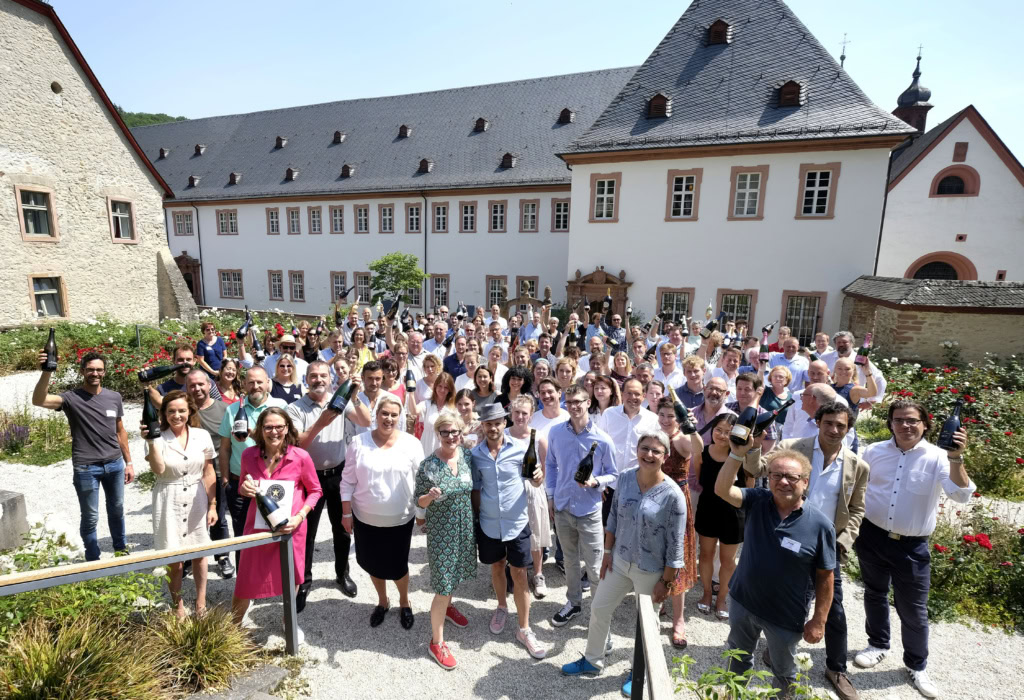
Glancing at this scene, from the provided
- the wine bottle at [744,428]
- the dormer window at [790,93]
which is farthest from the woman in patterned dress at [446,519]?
the dormer window at [790,93]

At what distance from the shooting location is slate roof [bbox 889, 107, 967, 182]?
24656 millimetres

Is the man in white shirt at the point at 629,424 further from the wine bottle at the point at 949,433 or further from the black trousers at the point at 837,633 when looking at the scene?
the wine bottle at the point at 949,433

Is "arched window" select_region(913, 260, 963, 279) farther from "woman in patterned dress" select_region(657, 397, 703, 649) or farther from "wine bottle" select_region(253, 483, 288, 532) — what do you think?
"wine bottle" select_region(253, 483, 288, 532)

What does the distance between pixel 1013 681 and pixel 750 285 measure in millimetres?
15967

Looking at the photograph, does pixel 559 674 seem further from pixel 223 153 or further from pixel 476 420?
pixel 223 153

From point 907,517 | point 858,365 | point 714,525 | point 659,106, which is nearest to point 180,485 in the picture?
point 714,525

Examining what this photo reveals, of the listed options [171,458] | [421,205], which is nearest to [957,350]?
[171,458]

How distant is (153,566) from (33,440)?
315 inches

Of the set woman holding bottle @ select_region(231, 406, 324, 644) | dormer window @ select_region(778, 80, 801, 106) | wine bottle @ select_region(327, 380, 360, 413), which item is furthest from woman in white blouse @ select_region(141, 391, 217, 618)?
dormer window @ select_region(778, 80, 801, 106)

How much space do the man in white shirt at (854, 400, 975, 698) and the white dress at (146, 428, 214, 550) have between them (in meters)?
5.11

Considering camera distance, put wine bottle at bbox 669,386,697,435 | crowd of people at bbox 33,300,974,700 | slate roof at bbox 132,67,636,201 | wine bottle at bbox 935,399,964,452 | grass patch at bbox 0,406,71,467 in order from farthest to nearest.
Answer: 1. slate roof at bbox 132,67,636,201
2. grass patch at bbox 0,406,71,467
3. wine bottle at bbox 669,386,697,435
4. wine bottle at bbox 935,399,964,452
5. crowd of people at bbox 33,300,974,700

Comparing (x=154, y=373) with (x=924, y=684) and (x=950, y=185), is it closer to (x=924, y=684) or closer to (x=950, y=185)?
(x=924, y=684)

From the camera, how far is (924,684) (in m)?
3.88

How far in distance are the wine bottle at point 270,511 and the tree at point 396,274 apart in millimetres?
20615
